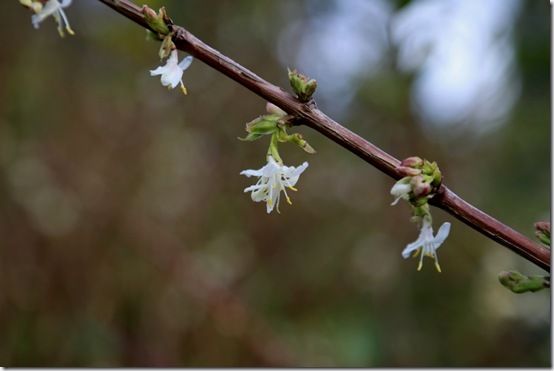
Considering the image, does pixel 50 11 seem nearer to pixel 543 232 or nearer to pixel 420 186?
pixel 420 186

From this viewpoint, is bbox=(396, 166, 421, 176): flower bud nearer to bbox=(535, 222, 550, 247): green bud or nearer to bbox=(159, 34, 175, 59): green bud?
bbox=(535, 222, 550, 247): green bud

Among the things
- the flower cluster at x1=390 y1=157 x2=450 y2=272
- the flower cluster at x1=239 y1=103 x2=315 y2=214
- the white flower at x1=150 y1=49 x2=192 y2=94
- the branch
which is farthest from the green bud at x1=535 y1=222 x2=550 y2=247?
the white flower at x1=150 y1=49 x2=192 y2=94

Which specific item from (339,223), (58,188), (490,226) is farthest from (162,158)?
(490,226)

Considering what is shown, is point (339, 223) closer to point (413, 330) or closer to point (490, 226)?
point (413, 330)

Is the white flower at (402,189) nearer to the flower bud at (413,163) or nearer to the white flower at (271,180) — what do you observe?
the flower bud at (413,163)

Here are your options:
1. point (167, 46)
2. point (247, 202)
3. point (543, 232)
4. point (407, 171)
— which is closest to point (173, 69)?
point (167, 46)

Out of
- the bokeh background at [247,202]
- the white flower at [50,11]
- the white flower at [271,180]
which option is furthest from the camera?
the bokeh background at [247,202]

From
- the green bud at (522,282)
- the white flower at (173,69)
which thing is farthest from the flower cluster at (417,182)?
Result: the white flower at (173,69)
